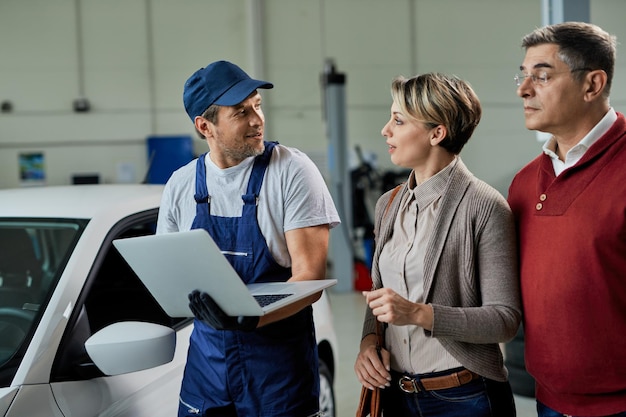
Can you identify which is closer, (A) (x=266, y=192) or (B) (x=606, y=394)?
(B) (x=606, y=394)

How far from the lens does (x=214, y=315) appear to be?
5.49 feet

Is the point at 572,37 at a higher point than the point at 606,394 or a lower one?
higher

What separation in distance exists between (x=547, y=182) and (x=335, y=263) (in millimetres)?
6334

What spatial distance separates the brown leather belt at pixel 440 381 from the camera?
5.42ft

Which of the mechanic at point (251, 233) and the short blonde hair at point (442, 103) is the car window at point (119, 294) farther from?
the short blonde hair at point (442, 103)

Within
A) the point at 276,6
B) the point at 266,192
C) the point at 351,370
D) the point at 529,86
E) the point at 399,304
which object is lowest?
the point at 351,370

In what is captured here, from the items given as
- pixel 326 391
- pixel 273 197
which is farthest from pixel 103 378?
pixel 326 391

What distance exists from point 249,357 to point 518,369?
2559 millimetres

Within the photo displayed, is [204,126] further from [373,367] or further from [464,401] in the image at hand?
[464,401]

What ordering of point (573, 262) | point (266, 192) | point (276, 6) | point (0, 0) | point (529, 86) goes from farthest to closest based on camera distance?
1. point (276, 6)
2. point (0, 0)
3. point (266, 192)
4. point (529, 86)
5. point (573, 262)

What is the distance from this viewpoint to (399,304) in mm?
1510

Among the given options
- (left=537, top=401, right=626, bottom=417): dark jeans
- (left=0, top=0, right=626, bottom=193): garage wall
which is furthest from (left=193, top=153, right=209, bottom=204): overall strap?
(left=0, top=0, right=626, bottom=193): garage wall

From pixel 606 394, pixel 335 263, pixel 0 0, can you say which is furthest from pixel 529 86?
pixel 0 0

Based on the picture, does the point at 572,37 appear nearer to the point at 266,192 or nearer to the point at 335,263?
the point at 266,192
